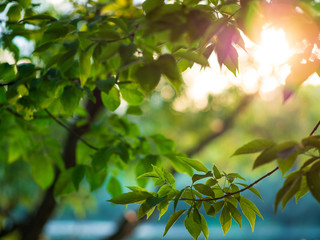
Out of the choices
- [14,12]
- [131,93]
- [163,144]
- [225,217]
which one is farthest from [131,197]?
[14,12]

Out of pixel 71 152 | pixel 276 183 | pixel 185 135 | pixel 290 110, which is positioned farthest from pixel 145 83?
pixel 276 183

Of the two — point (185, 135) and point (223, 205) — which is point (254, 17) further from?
point (185, 135)

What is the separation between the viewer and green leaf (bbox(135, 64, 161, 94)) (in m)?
0.33

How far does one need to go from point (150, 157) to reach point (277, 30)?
41 cm

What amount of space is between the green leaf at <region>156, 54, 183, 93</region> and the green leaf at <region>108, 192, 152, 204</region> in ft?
0.59

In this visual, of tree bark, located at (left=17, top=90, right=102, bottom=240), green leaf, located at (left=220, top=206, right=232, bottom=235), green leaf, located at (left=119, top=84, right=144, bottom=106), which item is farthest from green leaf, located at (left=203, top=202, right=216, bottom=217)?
tree bark, located at (left=17, top=90, right=102, bottom=240)

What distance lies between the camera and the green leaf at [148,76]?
334mm

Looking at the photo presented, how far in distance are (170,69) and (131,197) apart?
0.20m

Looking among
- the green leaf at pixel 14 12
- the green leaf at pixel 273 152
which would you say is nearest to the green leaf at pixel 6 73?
the green leaf at pixel 14 12

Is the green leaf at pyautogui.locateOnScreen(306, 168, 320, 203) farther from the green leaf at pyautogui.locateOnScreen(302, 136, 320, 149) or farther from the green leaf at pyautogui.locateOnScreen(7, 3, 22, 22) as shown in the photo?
the green leaf at pyautogui.locateOnScreen(7, 3, 22, 22)

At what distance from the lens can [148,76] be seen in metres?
0.33

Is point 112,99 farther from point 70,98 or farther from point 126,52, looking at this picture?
point 126,52

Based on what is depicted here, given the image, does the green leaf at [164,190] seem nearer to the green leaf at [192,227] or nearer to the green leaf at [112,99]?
the green leaf at [192,227]

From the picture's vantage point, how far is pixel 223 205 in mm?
499
